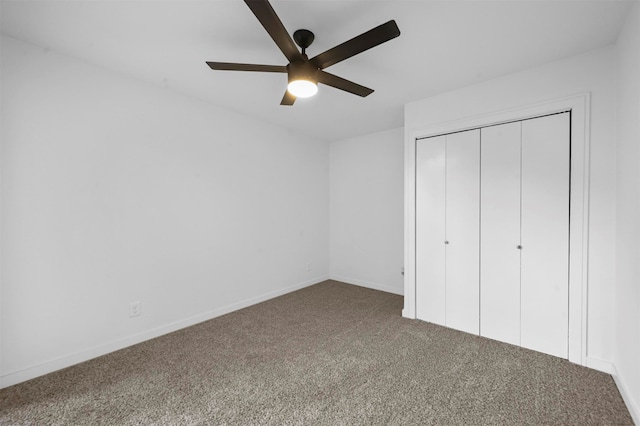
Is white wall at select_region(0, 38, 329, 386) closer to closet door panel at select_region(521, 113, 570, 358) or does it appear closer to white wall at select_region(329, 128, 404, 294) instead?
white wall at select_region(329, 128, 404, 294)

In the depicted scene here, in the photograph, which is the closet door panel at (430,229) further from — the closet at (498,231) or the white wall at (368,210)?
the white wall at (368,210)

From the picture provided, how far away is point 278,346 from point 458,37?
9.57ft

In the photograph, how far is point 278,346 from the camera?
263 centimetres

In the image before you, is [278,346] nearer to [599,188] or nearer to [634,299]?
[634,299]

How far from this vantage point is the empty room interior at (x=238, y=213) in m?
1.82

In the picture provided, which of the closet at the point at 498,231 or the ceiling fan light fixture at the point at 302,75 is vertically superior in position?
the ceiling fan light fixture at the point at 302,75

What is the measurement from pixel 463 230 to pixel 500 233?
0.33 meters

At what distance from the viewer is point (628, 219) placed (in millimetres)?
1865

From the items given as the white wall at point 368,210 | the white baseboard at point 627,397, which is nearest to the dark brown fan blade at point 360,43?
the white baseboard at point 627,397

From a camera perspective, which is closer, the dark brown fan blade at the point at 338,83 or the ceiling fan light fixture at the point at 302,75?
the ceiling fan light fixture at the point at 302,75

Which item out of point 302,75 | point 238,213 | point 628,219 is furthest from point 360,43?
point 238,213

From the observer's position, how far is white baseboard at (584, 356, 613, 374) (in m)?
2.17

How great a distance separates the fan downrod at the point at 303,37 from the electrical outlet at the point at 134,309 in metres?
2.65

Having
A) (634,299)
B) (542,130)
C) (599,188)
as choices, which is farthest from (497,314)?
(542,130)
